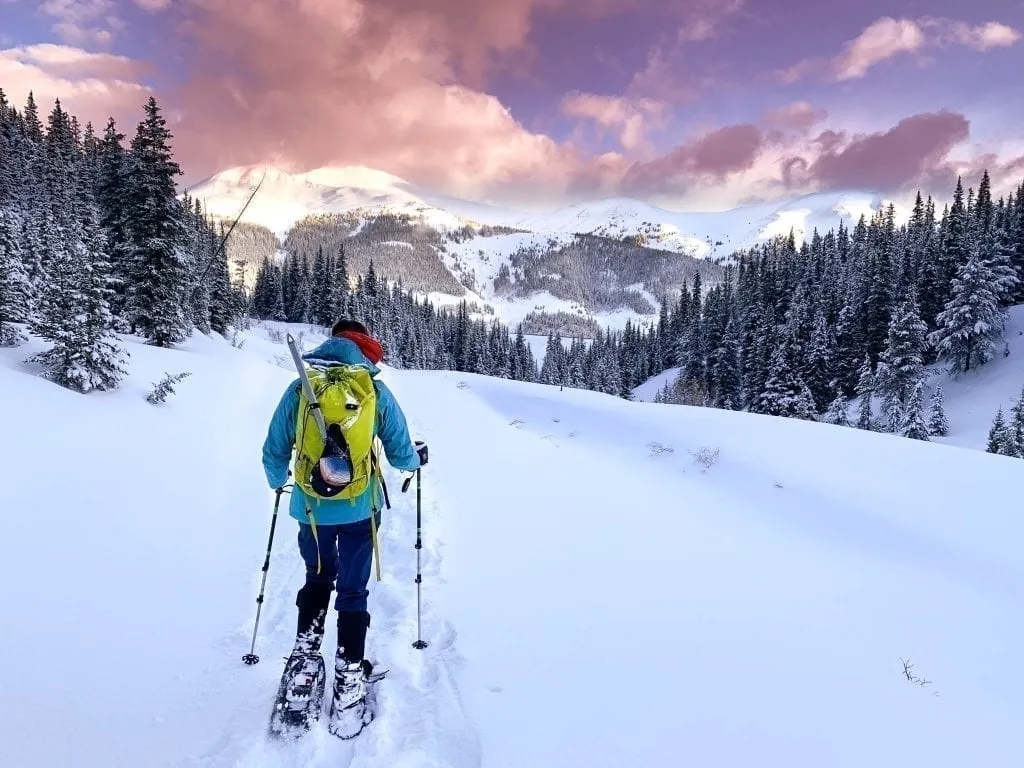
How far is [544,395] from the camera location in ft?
95.9

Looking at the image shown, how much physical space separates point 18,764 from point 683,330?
96.0 meters

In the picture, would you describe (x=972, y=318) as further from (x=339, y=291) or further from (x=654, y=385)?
(x=339, y=291)

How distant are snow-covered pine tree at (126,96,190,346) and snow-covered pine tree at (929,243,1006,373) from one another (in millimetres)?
56448

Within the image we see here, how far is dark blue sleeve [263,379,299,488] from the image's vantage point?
374 cm

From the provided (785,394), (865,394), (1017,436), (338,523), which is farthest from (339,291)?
(338,523)

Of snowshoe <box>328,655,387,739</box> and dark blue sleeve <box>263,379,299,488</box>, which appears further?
dark blue sleeve <box>263,379,299,488</box>

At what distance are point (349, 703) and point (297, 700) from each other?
1.11ft

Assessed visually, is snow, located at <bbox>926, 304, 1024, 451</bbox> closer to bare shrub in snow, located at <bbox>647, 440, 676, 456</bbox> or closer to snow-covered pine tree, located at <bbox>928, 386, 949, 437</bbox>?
snow-covered pine tree, located at <bbox>928, 386, 949, 437</bbox>

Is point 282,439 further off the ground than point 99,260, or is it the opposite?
point 99,260

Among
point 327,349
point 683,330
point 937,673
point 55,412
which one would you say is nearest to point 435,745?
point 327,349

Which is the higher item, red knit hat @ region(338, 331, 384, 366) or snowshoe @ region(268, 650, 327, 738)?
red knit hat @ region(338, 331, 384, 366)

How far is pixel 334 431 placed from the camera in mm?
3514

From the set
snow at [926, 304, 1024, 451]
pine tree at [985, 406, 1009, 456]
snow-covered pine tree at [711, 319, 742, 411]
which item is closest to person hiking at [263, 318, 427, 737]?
pine tree at [985, 406, 1009, 456]

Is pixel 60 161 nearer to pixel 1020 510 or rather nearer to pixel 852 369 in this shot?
pixel 1020 510
